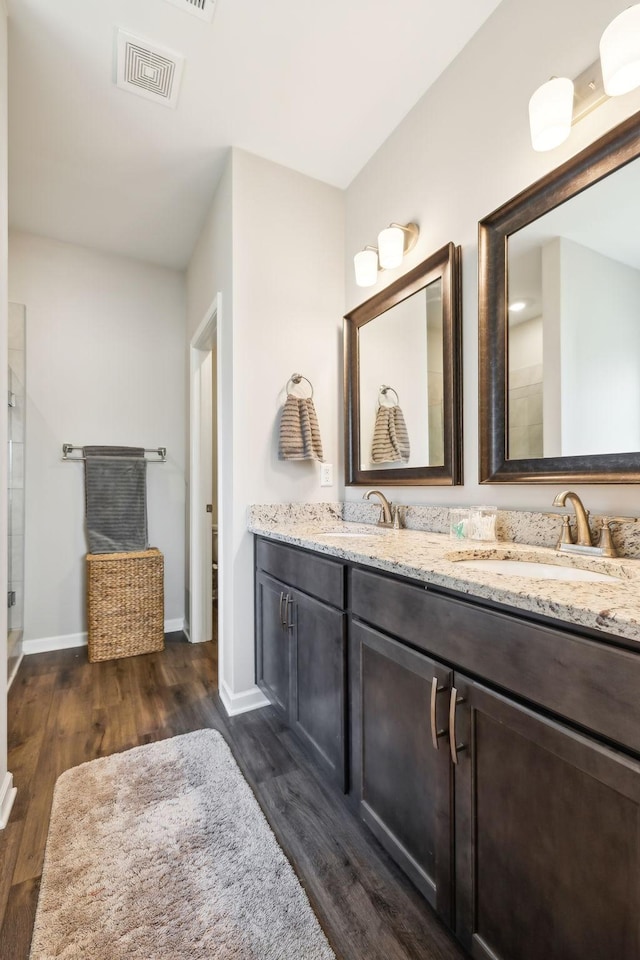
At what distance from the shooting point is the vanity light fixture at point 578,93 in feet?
3.35

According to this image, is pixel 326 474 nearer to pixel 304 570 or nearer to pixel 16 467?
pixel 304 570

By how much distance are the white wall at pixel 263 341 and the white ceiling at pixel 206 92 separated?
198mm

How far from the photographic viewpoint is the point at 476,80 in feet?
5.04

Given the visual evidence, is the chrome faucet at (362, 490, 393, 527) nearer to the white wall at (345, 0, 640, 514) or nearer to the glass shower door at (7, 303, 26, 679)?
the white wall at (345, 0, 640, 514)

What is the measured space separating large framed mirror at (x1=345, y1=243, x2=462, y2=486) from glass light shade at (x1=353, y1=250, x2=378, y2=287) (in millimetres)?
86

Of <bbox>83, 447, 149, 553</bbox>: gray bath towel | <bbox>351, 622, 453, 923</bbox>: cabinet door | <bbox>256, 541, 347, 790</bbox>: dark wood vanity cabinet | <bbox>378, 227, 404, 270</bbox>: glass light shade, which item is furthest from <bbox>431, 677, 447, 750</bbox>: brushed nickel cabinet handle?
<bbox>83, 447, 149, 553</bbox>: gray bath towel

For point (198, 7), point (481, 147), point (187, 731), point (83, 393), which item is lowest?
point (187, 731)

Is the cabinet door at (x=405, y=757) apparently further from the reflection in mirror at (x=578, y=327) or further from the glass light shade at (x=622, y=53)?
the glass light shade at (x=622, y=53)

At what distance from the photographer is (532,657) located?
725 millimetres

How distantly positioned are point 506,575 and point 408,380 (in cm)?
120

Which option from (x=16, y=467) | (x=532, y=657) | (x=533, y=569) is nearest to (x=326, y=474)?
(x=533, y=569)

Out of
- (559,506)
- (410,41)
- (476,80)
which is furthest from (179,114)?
(559,506)

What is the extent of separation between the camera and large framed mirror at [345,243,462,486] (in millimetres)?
1623

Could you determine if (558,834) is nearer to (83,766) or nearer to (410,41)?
(83,766)
